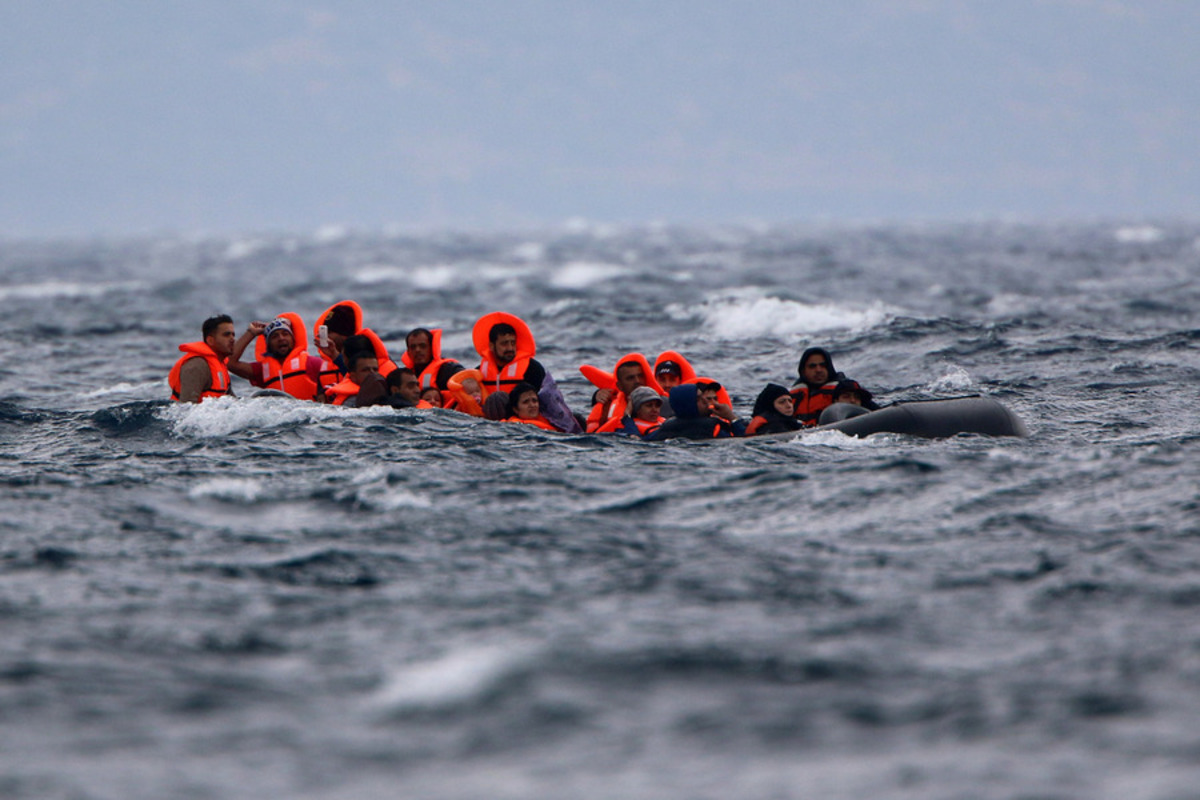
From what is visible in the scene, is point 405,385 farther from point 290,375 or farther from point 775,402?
point 775,402

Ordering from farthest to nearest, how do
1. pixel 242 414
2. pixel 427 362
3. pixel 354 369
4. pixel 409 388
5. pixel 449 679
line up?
1. pixel 427 362
2. pixel 354 369
3. pixel 409 388
4. pixel 242 414
5. pixel 449 679

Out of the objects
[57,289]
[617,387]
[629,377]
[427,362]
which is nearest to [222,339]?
[427,362]

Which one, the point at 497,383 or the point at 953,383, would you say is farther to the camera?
the point at 953,383

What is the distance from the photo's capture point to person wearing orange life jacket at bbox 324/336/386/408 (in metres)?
13.9

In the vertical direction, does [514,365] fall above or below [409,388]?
above

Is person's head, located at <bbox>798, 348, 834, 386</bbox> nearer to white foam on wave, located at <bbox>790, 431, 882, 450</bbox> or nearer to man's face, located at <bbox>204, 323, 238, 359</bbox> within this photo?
white foam on wave, located at <bbox>790, 431, 882, 450</bbox>

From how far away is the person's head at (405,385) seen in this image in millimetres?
13367

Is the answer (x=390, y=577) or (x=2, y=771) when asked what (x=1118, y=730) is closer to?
(x=390, y=577)

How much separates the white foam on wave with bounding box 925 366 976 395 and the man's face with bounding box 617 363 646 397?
536 cm

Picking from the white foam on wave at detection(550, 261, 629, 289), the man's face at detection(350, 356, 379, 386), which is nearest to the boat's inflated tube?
the man's face at detection(350, 356, 379, 386)

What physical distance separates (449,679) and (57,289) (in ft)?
133

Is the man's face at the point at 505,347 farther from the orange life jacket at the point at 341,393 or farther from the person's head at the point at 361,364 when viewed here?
the orange life jacket at the point at 341,393

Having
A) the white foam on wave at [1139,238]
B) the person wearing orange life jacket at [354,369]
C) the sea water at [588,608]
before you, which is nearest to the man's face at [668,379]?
the sea water at [588,608]

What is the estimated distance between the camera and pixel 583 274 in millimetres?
43188
